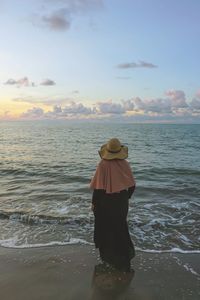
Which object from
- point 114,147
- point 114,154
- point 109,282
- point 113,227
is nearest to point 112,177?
point 114,154

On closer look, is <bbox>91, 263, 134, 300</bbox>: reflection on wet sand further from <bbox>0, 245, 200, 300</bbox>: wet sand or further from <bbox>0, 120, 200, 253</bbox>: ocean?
<bbox>0, 120, 200, 253</bbox>: ocean

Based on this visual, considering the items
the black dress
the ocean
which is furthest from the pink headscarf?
the ocean

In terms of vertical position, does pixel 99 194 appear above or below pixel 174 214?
above

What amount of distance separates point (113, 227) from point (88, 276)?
36.6 inches

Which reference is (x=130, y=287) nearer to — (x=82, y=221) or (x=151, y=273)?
(x=151, y=273)

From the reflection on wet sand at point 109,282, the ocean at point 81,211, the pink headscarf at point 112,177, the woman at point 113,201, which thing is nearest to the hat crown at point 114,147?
the woman at point 113,201

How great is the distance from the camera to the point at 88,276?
6.06m

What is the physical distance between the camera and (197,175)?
18.0 meters

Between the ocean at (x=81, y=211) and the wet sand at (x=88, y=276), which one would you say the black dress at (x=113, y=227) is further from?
the ocean at (x=81, y=211)

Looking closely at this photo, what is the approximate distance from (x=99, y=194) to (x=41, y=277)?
5.59ft

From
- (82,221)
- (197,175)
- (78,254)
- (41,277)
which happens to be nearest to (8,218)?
(82,221)

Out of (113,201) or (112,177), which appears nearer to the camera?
(112,177)

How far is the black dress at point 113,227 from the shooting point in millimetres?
6012

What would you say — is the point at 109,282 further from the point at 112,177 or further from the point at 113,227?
the point at 112,177
